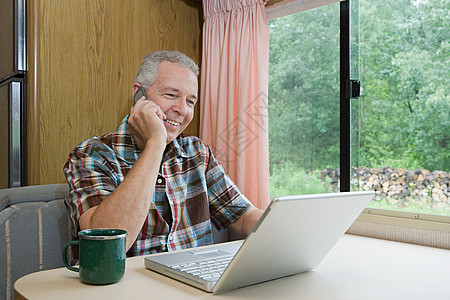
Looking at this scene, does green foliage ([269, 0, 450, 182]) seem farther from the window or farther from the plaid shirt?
the plaid shirt

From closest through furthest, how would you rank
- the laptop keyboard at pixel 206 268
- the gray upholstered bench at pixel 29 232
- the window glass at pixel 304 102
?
the laptop keyboard at pixel 206 268
the gray upholstered bench at pixel 29 232
the window glass at pixel 304 102

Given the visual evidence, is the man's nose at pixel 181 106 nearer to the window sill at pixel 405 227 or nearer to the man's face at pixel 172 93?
the man's face at pixel 172 93

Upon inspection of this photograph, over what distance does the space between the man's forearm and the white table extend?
7.1 inches

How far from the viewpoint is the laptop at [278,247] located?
766 millimetres

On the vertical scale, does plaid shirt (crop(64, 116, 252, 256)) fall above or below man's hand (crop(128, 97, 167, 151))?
below

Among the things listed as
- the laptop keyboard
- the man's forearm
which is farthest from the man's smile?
the laptop keyboard

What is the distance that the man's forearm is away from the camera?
1.21 meters

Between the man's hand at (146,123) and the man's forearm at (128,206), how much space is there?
0.51 ft

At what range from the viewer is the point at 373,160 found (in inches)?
73.4

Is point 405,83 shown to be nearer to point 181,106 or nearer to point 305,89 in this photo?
point 305,89

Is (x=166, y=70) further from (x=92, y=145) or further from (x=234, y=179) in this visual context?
(x=234, y=179)

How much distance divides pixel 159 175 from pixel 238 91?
2.73 ft

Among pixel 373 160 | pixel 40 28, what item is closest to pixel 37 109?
pixel 40 28

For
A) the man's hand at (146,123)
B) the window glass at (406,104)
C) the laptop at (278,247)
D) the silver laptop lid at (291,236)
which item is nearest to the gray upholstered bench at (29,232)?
the man's hand at (146,123)
